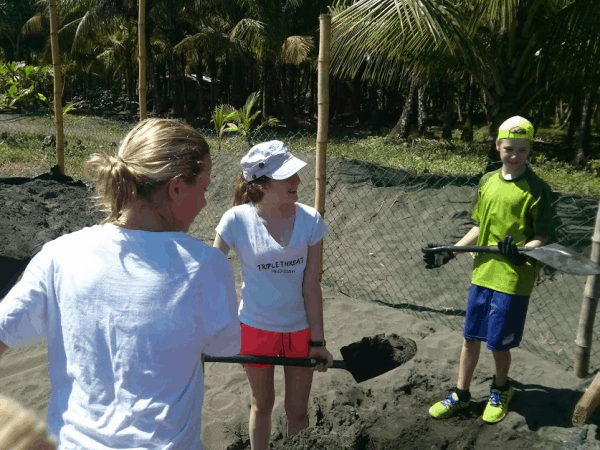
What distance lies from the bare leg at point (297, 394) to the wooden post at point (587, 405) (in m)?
1.30

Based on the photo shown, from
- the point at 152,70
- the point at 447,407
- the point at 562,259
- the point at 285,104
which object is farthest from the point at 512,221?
the point at 152,70

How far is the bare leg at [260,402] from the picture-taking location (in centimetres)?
Result: 262

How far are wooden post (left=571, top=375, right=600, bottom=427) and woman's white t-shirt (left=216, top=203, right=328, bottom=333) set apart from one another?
140 cm

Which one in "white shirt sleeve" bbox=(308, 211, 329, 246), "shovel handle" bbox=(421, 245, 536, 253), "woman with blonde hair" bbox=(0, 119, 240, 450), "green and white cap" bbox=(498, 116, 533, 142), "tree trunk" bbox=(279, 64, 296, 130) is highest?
"green and white cap" bbox=(498, 116, 533, 142)

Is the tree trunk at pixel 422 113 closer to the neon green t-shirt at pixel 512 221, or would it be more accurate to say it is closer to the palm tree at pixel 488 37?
the palm tree at pixel 488 37

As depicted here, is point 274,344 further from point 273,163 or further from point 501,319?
point 501,319

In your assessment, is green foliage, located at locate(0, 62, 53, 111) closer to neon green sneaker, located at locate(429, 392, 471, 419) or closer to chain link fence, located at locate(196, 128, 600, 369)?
chain link fence, located at locate(196, 128, 600, 369)

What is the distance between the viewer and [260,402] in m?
2.64

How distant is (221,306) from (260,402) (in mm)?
1468

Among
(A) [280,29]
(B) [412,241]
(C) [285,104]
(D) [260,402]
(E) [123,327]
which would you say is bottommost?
(C) [285,104]

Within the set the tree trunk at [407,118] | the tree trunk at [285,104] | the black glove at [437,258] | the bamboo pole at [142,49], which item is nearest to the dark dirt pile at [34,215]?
→ the bamboo pole at [142,49]

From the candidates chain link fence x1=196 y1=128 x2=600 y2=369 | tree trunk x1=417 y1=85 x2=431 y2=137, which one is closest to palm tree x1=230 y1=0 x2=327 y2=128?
tree trunk x1=417 y1=85 x2=431 y2=137

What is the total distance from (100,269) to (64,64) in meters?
34.8

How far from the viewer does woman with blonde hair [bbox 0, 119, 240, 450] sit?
1.25 m
